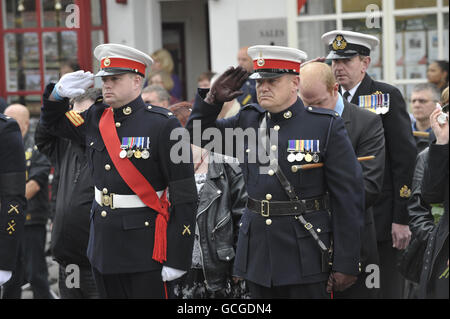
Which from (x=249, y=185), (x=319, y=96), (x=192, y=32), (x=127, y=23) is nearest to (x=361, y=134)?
(x=319, y=96)

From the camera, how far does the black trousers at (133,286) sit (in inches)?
165

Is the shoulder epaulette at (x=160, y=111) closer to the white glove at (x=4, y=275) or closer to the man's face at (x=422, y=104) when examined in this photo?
the white glove at (x=4, y=275)

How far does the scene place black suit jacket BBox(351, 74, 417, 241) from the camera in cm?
504

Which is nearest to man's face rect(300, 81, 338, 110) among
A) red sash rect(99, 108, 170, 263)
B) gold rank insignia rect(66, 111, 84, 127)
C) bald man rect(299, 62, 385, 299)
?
bald man rect(299, 62, 385, 299)

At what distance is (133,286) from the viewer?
166 inches

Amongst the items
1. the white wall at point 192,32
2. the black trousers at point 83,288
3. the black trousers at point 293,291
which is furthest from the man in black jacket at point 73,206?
the white wall at point 192,32

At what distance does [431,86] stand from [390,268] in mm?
2169

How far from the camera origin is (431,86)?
6.78 meters

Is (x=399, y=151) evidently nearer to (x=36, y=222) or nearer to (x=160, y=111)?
(x=160, y=111)

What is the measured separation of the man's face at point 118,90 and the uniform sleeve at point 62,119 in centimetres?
27

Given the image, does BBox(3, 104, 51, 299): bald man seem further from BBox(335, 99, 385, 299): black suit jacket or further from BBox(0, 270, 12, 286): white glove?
BBox(335, 99, 385, 299): black suit jacket

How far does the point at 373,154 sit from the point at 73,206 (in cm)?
192
